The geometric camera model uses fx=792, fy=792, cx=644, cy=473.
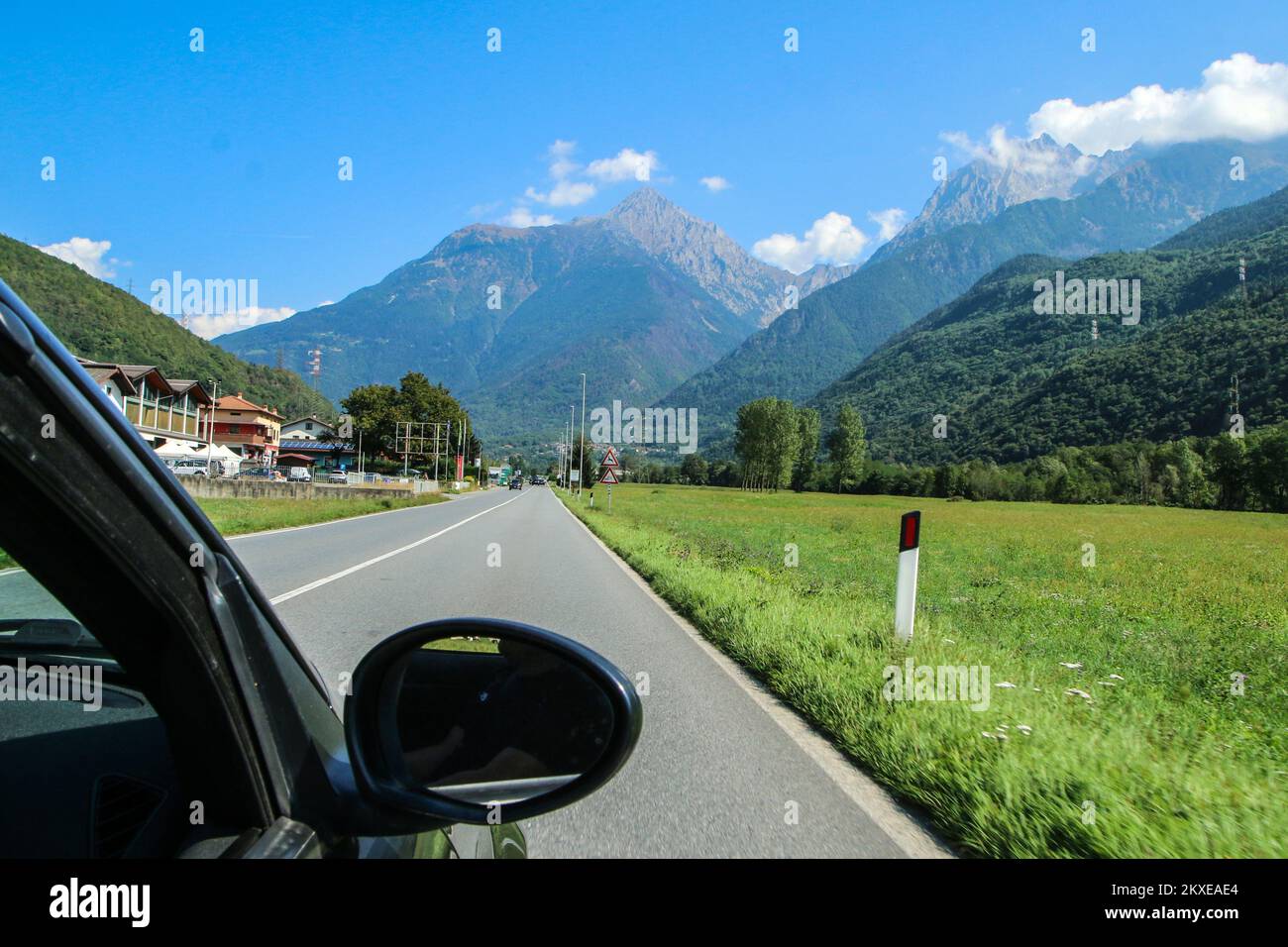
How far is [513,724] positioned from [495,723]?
0.03 meters

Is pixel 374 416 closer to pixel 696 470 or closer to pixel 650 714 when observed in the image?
pixel 696 470

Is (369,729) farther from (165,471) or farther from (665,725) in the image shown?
(665,725)

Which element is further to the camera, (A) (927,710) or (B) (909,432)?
(B) (909,432)

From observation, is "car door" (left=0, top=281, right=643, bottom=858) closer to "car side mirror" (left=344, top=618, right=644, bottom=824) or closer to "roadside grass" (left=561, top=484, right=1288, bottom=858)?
"car side mirror" (left=344, top=618, right=644, bottom=824)

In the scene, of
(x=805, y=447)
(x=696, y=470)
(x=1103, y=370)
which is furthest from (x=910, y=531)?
(x=1103, y=370)

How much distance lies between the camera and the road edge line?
341cm

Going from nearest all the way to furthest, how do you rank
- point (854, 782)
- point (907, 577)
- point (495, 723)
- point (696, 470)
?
point (495, 723) → point (854, 782) → point (907, 577) → point (696, 470)

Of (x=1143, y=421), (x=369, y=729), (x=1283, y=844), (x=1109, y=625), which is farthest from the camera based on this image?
(x=1143, y=421)

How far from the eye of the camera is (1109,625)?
9.78 m

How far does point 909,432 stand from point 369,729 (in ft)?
415

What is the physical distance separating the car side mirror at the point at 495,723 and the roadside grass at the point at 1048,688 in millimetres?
2481

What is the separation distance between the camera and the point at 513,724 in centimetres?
147

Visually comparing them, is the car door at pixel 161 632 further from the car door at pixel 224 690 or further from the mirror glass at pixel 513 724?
the mirror glass at pixel 513 724
